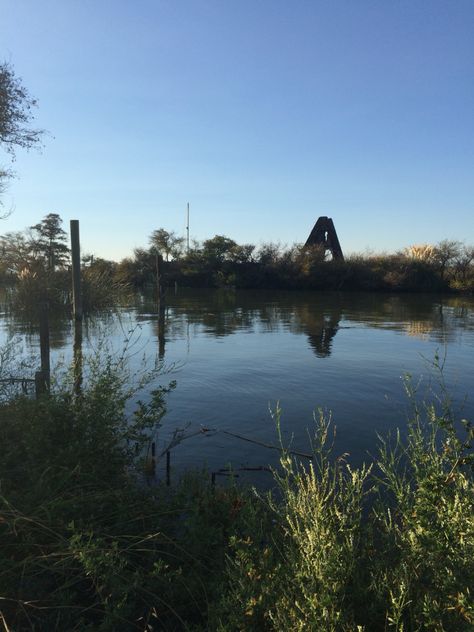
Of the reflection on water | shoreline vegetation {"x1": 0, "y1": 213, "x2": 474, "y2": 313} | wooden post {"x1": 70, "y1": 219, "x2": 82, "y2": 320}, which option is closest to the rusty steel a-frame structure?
shoreline vegetation {"x1": 0, "y1": 213, "x2": 474, "y2": 313}

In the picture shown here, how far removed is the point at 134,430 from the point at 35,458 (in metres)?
1.49

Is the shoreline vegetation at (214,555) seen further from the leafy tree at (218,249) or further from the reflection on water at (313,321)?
the leafy tree at (218,249)

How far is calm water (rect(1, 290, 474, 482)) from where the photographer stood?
8227 millimetres

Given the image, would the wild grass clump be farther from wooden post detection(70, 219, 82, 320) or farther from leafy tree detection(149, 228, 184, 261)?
leafy tree detection(149, 228, 184, 261)

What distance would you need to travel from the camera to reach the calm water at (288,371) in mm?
8227

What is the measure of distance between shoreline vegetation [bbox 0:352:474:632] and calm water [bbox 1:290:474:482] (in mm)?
1872

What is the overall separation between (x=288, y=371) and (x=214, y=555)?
956 centimetres

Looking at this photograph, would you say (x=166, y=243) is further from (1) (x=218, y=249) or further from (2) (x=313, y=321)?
(2) (x=313, y=321)

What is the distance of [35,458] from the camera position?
4.44 meters

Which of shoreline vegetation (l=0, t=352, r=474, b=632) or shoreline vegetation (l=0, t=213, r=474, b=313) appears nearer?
shoreline vegetation (l=0, t=352, r=474, b=632)

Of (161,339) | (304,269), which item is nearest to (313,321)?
(161,339)

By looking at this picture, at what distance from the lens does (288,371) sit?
1345 centimetres

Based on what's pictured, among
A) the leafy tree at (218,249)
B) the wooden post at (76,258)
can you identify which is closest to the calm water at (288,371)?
the wooden post at (76,258)

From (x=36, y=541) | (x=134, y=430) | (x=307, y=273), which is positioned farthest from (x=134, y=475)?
Answer: (x=307, y=273)
